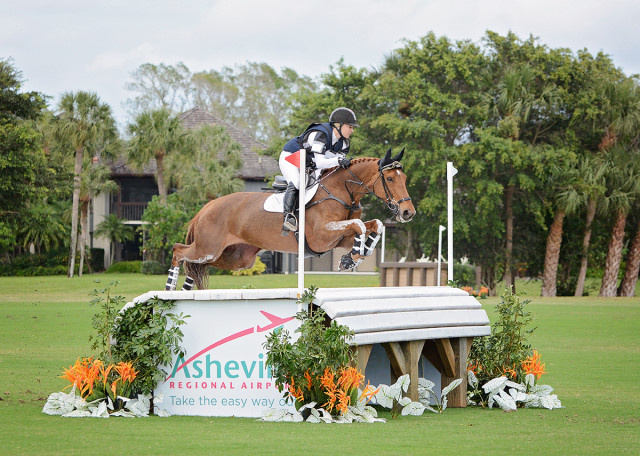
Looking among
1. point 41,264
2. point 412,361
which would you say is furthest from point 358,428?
point 41,264

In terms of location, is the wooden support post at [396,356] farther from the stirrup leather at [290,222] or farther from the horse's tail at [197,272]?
the horse's tail at [197,272]

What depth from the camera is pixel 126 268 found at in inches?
1642

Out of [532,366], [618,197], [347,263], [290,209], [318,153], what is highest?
[618,197]

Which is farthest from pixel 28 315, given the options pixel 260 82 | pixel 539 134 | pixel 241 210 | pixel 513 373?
pixel 260 82

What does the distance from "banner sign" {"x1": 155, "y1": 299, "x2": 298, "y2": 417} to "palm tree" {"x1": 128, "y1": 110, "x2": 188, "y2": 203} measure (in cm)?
3199

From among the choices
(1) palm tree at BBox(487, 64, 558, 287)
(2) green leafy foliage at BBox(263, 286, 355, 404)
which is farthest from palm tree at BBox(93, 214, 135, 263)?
(2) green leafy foliage at BBox(263, 286, 355, 404)

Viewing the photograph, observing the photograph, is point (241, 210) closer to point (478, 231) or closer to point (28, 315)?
point (28, 315)

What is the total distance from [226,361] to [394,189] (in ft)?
7.12

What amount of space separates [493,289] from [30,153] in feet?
59.6

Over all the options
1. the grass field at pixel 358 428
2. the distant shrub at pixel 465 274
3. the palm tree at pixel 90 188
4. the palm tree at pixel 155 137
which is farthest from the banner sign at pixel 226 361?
the palm tree at pixel 90 188

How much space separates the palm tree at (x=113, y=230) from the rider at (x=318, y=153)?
3700 centimetres

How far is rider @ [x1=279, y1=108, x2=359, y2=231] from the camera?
849 cm

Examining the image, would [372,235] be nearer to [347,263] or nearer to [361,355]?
[347,263]

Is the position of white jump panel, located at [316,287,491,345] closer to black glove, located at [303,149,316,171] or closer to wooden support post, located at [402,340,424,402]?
wooden support post, located at [402,340,424,402]
